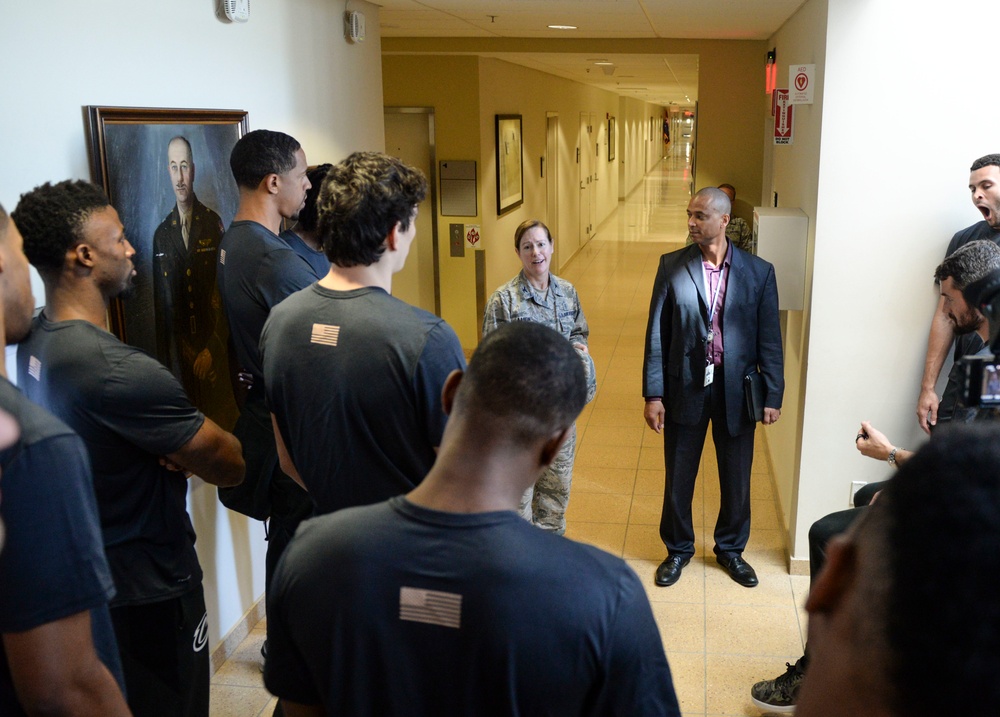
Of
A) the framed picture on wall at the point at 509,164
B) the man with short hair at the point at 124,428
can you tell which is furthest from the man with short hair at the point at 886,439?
the framed picture on wall at the point at 509,164

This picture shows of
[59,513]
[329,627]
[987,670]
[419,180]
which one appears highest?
[419,180]

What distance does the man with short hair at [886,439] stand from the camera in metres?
2.93

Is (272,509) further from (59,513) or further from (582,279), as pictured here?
(582,279)

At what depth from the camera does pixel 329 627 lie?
4.28ft

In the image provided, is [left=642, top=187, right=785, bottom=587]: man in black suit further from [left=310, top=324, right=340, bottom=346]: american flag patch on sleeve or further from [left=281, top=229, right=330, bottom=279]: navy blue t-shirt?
[left=310, top=324, right=340, bottom=346]: american flag patch on sleeve

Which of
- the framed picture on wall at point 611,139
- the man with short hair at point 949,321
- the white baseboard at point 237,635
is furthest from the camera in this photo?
the framed picture on wall at point 611,139

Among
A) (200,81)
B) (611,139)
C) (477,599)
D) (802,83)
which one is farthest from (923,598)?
(611,139)

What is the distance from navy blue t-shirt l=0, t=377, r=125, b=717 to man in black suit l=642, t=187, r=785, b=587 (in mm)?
2829

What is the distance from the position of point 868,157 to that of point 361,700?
3272mm

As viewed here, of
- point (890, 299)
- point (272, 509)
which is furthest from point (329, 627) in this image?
point (890, 299)

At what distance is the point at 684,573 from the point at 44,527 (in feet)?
11.1

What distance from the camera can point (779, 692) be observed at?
125 inches

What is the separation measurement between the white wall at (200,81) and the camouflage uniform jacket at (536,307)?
1.22m

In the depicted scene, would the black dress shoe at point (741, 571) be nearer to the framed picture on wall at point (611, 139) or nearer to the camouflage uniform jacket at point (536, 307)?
the camouflage uniform jacket at point (536, 307)
